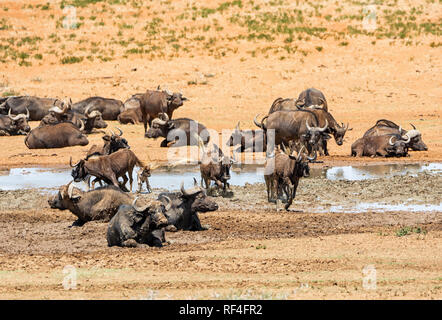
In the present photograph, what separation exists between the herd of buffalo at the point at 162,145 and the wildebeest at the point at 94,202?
2 centimetres

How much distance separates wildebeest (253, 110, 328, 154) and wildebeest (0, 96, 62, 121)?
34.9ft

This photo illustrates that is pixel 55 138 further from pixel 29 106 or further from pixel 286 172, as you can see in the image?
pixel 286 172

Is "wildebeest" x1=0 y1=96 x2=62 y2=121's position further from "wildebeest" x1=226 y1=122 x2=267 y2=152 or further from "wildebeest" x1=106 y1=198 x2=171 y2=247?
"wildebeest" x1=106 y1=198 x2=171 y2=247

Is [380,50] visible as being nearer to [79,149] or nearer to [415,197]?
[79,149]

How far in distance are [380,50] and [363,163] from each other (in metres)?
19.0

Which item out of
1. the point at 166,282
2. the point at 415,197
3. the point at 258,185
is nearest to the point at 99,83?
the point at 258,185

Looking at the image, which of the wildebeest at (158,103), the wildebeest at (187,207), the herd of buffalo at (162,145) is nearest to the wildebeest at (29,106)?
the herd of buffalo at (162,145)

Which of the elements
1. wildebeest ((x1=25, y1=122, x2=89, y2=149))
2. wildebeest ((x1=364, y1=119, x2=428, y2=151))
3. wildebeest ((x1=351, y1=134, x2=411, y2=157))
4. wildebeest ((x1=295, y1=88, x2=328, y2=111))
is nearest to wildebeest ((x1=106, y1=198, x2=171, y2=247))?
wildebeest ((x1=351, y1=134, x2=411, y2=157))

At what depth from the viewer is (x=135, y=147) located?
24.0 m

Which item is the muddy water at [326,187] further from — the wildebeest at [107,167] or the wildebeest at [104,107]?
the wildebeest at [104,107]

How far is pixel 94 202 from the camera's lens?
13.8m

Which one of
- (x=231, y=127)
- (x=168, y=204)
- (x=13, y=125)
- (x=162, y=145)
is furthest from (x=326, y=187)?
(x=13, y=125)

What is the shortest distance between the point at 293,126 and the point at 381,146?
250 centimetres

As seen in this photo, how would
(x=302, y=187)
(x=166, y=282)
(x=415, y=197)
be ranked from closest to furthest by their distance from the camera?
1. (x=166, y=282)
2. (x=415, y=197)
3. (x=302, y=187)
